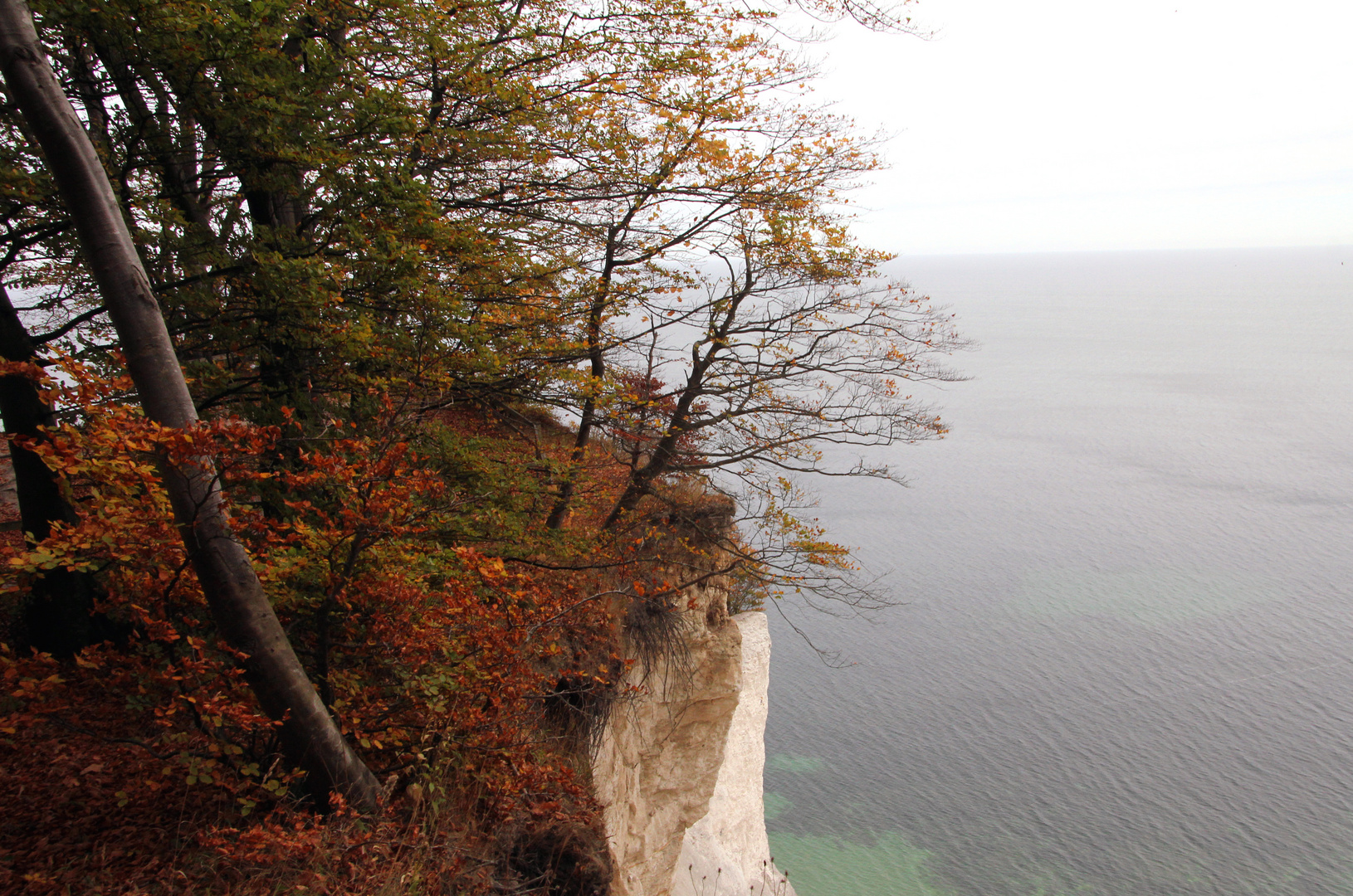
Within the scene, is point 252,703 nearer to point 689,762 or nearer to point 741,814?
point 689,762

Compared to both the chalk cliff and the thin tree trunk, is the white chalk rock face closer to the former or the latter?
the chalk cliff

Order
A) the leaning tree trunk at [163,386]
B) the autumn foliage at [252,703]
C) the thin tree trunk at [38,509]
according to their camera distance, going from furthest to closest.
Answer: the thin tree trunk at [38,509] → the autumn foliage at [252,703] → the leaning tree trunk at [163,386]

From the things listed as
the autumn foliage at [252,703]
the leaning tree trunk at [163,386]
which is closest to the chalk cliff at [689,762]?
the autumn foliage at [252,703]

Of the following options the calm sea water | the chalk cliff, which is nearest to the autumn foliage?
the chalk cliff

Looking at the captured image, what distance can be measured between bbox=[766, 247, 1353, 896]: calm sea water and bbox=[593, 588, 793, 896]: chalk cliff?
8.77 metres

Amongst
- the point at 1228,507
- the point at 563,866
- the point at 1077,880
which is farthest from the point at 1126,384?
the point at 563,866

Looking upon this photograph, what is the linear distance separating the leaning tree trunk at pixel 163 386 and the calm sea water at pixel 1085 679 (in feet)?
77.9

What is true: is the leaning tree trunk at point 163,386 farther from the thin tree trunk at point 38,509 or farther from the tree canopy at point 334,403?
the thin tree trunk at point 38,509

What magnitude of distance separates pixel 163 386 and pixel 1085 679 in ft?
126

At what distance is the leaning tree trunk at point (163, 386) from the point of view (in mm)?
3764

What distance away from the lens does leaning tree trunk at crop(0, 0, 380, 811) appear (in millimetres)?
3764

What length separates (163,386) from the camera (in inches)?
160

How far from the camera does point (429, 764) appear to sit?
5445mm

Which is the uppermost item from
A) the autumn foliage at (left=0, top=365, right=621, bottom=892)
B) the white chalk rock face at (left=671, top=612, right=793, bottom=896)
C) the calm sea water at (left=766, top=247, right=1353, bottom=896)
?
the autumn foliage at (left=0, top=365, right=621, bottom=892)
